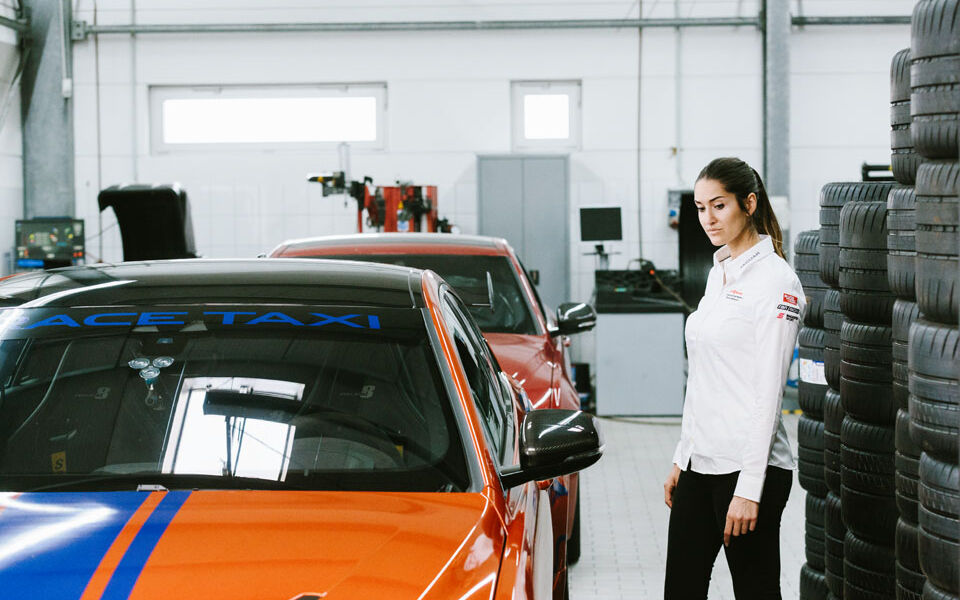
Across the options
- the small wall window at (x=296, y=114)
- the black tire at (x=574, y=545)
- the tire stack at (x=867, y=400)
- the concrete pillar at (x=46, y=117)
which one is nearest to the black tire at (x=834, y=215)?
the tire stack at (x=867, y=400)

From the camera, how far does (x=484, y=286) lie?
14.1 feet

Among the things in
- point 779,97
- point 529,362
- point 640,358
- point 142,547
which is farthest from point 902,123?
point 779,97

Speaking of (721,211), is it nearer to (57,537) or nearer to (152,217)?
(57,537)

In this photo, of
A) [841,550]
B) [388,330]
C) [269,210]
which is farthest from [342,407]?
[269,210]

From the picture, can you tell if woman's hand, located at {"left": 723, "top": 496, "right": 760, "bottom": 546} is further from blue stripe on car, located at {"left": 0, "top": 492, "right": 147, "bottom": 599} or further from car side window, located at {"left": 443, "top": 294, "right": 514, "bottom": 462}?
blue stripe on car, located at {"left": 0, "top": 492, "right": 147, "bottom": 599}

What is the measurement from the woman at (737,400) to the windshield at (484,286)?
1.88 meters

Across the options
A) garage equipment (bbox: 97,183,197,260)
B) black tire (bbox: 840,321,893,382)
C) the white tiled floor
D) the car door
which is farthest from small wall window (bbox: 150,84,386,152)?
black tire (bbox: 840,321,893,382)

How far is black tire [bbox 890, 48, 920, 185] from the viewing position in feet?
7.53

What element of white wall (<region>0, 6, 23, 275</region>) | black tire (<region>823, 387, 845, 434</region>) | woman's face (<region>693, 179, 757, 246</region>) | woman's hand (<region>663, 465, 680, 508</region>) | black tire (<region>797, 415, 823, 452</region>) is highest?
white wall (<region>0, 6, 23, 275</region>)

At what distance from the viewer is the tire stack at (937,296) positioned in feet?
6.00

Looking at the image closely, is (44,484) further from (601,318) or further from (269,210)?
(269,210)

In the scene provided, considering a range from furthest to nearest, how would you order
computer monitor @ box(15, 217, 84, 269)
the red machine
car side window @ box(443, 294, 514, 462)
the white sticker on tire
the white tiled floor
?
computer monitor @ box(15, 217, 84, 269) → the red machine → the white tiled floor → the white sticker on tire → car side window @ box(443, 294, 514, 462)

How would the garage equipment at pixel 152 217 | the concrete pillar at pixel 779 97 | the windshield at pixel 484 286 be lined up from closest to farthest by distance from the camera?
the windshield at pixel 484 286 → the garage equipment at pixel 152 217 → the concrete pillar at pixel 779 97

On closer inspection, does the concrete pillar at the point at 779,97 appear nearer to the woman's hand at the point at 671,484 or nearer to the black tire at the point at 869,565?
the black tire at the point at 869,565
